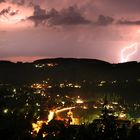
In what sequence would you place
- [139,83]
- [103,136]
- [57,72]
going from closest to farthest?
[103,136] < [139,83] < [57,72]

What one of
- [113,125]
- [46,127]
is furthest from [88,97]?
[113,125]

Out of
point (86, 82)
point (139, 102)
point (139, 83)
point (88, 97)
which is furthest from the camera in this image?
point (86, 82)

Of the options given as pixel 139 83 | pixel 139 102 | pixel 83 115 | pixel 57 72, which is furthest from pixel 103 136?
pixel 57 72

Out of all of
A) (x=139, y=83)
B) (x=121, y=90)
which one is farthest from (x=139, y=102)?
(x=139, y=83)

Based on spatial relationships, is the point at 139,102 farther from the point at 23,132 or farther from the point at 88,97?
the point at 23,132

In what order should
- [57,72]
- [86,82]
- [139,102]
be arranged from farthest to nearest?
[57,72] → [86,82] → [139,102]

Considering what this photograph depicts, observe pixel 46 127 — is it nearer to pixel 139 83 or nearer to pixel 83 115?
pixel 83 115

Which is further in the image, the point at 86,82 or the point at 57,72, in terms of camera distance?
the point at 57,72

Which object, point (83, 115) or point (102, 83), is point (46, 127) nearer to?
point (83, 115)

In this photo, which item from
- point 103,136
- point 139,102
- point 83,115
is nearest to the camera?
point 103,136

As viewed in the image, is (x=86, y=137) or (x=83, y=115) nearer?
(x=86, y=137)
